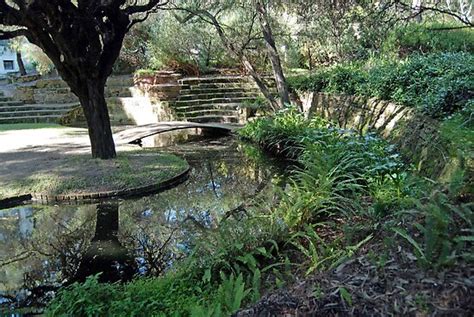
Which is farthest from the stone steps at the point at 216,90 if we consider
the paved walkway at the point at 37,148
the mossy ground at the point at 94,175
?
the mossy ground at the point at 94,175

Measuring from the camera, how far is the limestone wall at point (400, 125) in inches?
155

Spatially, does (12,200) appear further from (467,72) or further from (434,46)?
(434,46)

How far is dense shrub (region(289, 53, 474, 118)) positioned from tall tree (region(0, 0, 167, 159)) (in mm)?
3953

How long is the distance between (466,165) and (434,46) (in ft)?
30.6

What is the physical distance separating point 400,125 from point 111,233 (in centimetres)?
401

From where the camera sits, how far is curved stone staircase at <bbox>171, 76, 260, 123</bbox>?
12.1 meters

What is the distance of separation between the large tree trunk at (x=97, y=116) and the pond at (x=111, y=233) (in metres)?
1.57

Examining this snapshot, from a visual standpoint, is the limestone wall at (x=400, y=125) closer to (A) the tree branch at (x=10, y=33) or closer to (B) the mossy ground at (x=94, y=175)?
(B) the mossy ground at (x=94, y=175)

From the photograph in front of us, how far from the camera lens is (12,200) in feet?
18.5

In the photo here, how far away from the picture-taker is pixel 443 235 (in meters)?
1.87

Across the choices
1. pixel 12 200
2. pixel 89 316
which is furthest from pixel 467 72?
pixel 12 200

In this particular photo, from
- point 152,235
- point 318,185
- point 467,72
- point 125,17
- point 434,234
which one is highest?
point 125,17

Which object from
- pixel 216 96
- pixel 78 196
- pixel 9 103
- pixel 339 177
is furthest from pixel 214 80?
pixel 339 177

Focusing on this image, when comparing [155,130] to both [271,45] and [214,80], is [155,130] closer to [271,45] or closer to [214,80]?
[271,45]
